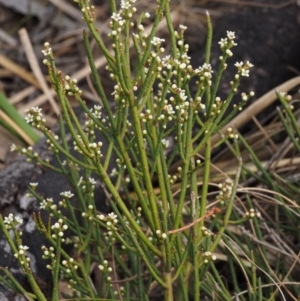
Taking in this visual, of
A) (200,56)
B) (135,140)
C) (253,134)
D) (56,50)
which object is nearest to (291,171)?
(253,134)

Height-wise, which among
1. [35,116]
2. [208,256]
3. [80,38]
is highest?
[80,38]

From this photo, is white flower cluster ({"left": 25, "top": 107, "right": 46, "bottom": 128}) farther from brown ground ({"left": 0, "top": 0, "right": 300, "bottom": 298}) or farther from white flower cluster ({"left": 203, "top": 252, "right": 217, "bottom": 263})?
brown ground ({"left": 0, "top": 0, "right": 300, "bottom": 298})

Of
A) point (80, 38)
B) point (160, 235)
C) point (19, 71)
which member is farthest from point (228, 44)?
point (80, 38)

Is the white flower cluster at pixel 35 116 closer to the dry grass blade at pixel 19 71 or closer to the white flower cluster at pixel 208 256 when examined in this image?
the white flower cluster at pixel 208 256

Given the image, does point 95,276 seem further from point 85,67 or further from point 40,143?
point 85,67

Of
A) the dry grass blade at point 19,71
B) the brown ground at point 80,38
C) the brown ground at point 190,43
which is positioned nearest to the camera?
the brown ground at point 190,43

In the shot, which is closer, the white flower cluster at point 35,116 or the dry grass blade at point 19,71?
the white flower cluster at point 35,116

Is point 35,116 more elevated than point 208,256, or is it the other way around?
point 35,116

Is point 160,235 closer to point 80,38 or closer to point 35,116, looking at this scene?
point 35,116

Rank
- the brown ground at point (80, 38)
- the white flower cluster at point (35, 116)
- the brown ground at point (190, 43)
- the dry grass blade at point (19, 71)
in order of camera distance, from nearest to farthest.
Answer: the white flower cluster at point (35, 116) → the brown ground at point (190, 43) → the brown ground at point (80, 38) → the dry grass blade at point (19, 71)

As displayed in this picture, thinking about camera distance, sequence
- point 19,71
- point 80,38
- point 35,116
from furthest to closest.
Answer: point 80,38, point 19,71, point 35,116

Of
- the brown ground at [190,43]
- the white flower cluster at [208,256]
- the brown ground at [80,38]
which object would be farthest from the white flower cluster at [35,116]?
the brown ground at [80,38]
